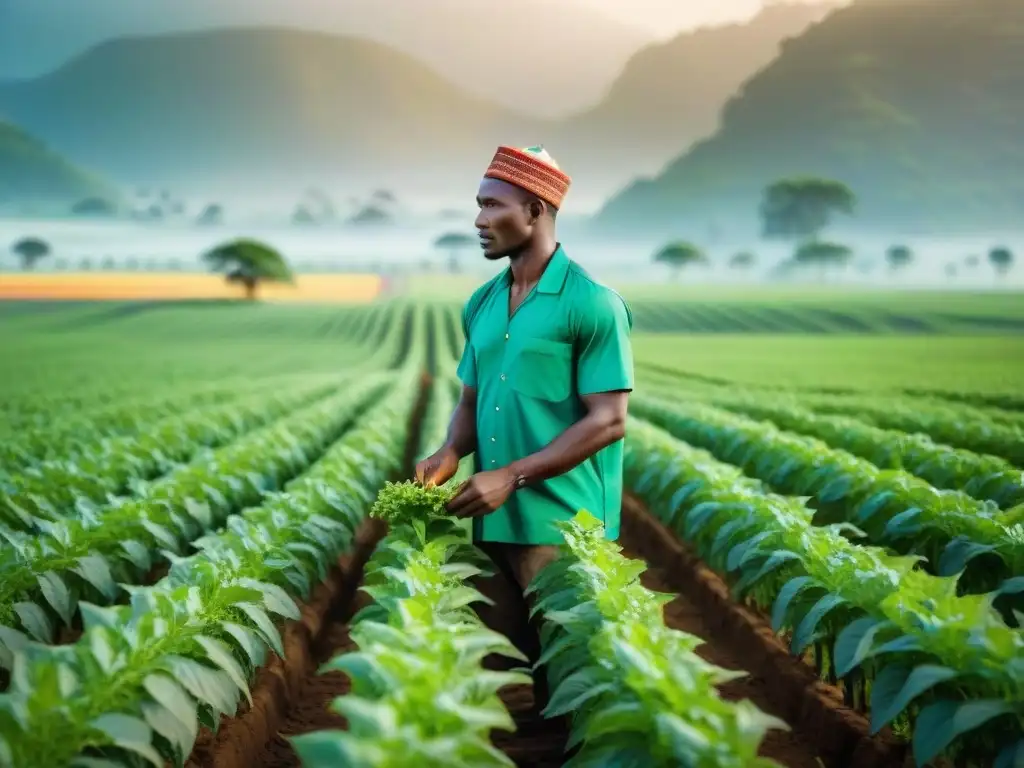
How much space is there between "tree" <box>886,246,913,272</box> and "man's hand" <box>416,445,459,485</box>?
176ft

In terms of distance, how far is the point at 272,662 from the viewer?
14.2 ft

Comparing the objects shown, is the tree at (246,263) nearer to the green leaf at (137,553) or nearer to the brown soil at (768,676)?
the brown soil at (768,676)

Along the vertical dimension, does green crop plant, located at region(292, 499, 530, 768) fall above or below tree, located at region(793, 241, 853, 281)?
below

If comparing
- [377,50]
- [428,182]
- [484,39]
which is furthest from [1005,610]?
[377,50]

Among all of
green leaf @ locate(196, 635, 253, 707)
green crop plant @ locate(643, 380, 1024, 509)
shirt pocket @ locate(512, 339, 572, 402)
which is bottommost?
green leaf @ locate(196, 635, 253, 707)

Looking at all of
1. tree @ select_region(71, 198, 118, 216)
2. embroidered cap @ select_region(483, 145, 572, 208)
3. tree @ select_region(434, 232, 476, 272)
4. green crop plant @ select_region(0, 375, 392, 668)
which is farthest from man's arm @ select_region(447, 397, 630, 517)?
tree @ select_region(434, 232, 476, 272)

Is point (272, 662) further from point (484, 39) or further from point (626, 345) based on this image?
point (484, 39)

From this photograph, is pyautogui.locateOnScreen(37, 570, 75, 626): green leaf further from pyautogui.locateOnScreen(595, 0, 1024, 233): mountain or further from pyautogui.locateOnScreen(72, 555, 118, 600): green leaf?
pyautogui.locateOnScreen(595, 0, 1024, 233): mountain

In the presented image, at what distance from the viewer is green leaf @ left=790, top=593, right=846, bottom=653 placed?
11.2 feet

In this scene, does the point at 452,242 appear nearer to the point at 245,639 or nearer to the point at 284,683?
the point at 284,683

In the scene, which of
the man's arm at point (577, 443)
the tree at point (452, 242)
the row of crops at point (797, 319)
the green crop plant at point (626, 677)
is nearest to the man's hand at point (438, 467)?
the man's arm at point (577, 443)

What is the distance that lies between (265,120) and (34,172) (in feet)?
73.1

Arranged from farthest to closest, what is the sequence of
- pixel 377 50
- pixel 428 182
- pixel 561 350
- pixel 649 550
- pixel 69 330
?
1. pixel 377 50
2. pixel 428 182
3. pixel 69 330
4. pixel 649 550
5. pixel 561 350

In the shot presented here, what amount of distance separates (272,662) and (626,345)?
83.5 inches
